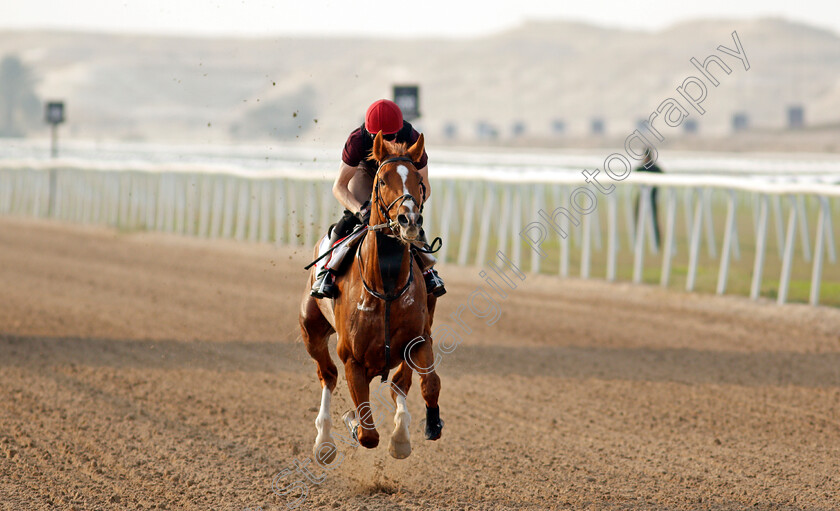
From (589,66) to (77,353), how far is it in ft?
440

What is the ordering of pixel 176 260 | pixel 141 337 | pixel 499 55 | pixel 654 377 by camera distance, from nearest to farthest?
1. pixel 654 377
2. pixel 141 337
3. pixel 176 260
4. pixel 499 55

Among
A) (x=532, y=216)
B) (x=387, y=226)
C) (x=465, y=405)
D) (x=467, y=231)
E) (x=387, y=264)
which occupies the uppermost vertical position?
(x=387, y=226)

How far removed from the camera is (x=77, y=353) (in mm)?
9758

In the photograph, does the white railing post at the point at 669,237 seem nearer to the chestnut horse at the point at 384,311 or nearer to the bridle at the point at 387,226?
the chestnut horse at the point at 384,311

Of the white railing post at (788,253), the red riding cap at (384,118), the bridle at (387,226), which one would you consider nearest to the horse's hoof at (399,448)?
the bridle at (387,226)

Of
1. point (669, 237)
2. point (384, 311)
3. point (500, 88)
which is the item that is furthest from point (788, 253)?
point (500, 88)

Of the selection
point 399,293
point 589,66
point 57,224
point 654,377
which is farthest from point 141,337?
point 589,66

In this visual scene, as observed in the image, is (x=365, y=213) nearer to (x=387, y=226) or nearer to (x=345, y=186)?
(x=345, y=186)

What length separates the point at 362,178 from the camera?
20.4 feet

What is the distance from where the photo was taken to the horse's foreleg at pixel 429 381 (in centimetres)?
555

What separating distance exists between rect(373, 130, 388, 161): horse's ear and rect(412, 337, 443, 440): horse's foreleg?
1.05 metres

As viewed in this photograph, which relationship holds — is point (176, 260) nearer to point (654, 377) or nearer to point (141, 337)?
point (141, 337)

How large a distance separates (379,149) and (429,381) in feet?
4.32

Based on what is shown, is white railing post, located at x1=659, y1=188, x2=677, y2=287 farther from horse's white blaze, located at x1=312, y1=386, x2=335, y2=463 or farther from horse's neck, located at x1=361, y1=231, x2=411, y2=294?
horse's neck, located at x1=361, y1=231, x2=411, y2=294
